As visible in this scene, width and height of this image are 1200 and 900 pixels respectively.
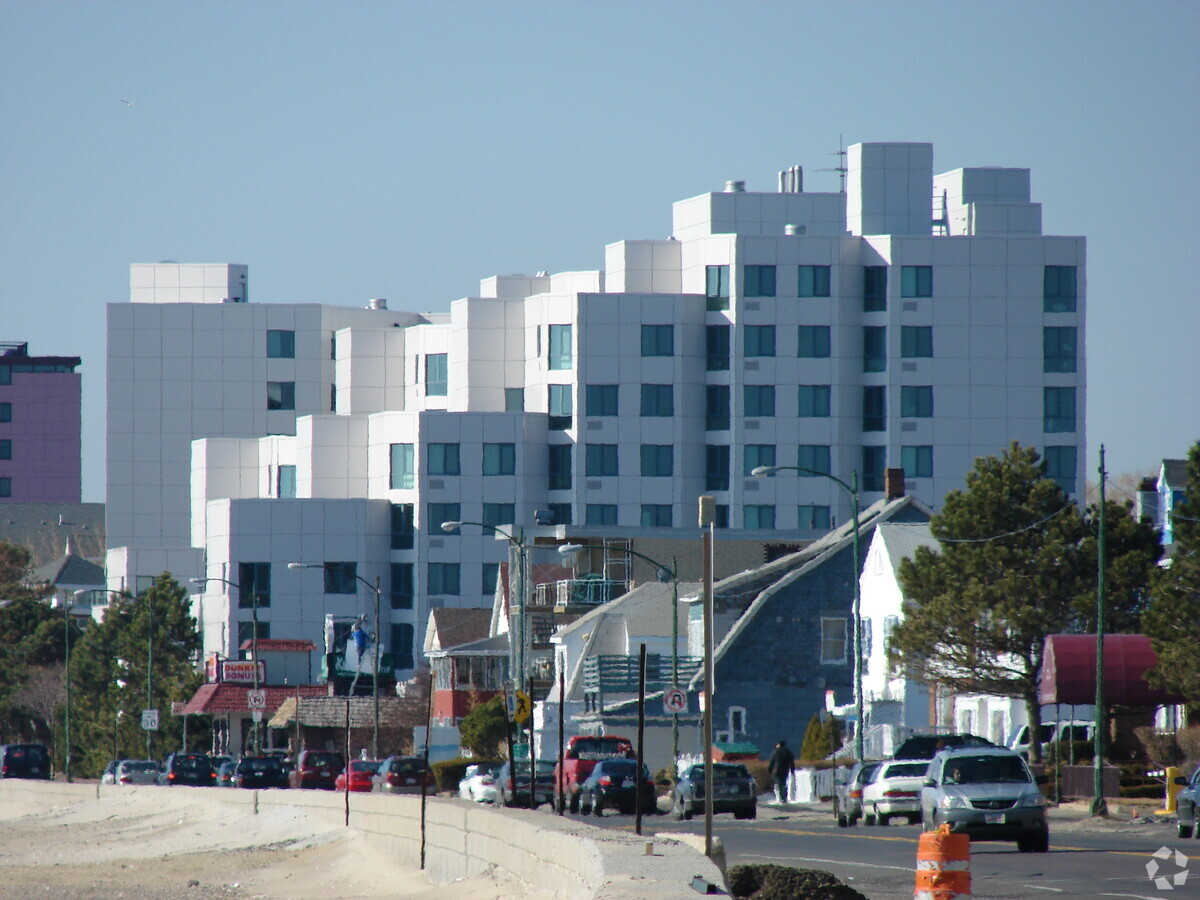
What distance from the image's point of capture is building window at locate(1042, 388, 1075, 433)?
117 meters

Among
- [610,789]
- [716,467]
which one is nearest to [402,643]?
[716,467]

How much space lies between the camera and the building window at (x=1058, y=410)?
117312 millimetres

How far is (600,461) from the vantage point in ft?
386

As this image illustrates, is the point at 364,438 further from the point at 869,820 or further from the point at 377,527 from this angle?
the point at 869,820

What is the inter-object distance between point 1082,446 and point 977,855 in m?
91.3

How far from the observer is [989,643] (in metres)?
53.1

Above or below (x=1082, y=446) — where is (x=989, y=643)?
below

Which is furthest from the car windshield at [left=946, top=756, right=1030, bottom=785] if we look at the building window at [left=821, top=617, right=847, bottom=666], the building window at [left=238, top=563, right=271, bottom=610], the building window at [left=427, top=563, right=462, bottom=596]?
the building window at [left=238, top=563, right=271, bottom=610]

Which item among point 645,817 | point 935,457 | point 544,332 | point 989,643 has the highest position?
point 544,332

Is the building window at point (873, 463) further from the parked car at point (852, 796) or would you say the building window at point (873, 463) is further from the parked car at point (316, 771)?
the parked car at point (852, 796)

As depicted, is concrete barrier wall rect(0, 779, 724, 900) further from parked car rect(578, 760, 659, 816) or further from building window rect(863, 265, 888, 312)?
building window rect(863, 265, 888, 312)

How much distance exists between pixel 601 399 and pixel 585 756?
205 ft

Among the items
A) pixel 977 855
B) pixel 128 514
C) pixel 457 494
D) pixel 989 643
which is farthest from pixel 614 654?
pixel 128 514

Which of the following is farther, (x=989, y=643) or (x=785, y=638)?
(x=785, y=638)
